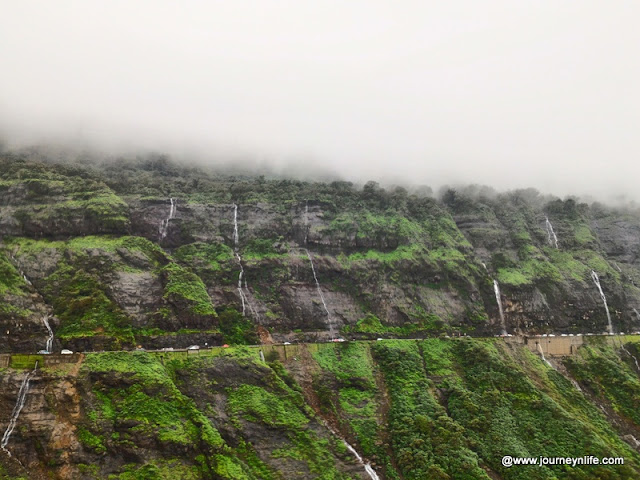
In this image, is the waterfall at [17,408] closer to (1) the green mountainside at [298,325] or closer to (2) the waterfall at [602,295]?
(1) the green mountainside at [298,325]

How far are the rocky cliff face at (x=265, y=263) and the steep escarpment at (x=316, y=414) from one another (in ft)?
30.3

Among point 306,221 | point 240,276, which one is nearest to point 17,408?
point 240,276

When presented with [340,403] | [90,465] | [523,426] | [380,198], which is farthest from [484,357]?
[90,465]

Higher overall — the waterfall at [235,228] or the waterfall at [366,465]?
the waterfall at [235,228]

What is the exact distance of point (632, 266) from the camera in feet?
305

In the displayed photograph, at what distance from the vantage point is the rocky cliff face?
59.2 metres

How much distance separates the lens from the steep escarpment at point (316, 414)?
134ft

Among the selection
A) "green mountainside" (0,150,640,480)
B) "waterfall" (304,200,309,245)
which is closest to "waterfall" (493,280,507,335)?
"green mountainside" (0,150,640,480)

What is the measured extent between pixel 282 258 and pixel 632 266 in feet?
219

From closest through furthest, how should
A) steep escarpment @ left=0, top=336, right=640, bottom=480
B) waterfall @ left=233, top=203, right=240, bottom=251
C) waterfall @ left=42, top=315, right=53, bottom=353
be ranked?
steep escarpment @ left=0, top=336, right=640, bottom=480 < waterfall @ left=42, top=315, right=53, bottom=353 < waterfall @ left=233, top=203, right=240, bottom=251

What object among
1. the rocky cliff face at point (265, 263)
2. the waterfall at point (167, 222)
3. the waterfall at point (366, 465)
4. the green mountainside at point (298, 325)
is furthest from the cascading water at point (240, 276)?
the waterfall at point (366, 465)

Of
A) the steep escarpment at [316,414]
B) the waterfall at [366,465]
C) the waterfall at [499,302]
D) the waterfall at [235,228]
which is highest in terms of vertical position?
the waterfall at [235,228]

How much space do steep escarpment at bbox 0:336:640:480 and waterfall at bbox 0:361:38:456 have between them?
1.24 ft

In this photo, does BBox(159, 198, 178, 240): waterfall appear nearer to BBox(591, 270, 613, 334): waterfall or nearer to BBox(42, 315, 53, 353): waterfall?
BBox(42, 315, 53, 353): waterfall
